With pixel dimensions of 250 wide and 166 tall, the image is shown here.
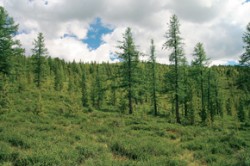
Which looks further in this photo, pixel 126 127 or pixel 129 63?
pixel 129 63

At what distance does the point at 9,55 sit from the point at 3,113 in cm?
960

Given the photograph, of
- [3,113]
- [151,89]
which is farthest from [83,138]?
[151,89]

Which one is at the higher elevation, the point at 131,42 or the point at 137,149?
the point at 131,42

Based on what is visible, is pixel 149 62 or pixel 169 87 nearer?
pixel 169 87

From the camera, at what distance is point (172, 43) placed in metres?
26.7

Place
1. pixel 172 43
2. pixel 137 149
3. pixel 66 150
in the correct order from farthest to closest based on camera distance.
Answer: pixel 172 43 → pixel 137 149 → pixel 66 150

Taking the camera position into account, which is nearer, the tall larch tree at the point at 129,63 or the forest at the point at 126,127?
the forest at the point at 126,127

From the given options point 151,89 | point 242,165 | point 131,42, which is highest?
point 131,42

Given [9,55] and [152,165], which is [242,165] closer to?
[152,165]

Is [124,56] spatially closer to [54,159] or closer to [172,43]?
[172,43]

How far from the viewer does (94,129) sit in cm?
1605

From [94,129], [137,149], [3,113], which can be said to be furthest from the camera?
[3,113]

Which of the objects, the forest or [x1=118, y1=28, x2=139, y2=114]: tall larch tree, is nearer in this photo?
the forest

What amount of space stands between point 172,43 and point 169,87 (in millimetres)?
5941
